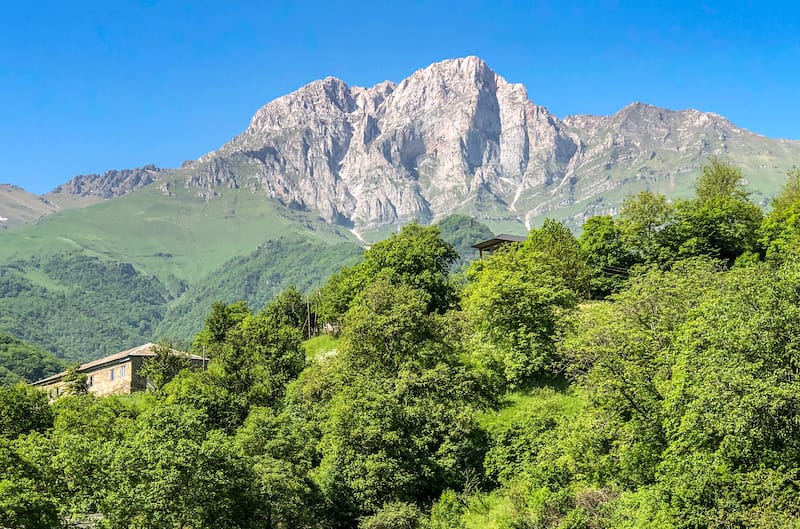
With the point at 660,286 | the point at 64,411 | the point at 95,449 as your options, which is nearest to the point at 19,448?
the point at 95,449

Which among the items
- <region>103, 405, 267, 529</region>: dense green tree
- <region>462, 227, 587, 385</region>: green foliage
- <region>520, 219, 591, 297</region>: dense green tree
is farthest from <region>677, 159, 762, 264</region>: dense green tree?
<region>103, 405, 267, 529</region>: dense green tree

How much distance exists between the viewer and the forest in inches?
1166

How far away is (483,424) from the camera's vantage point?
167 ft

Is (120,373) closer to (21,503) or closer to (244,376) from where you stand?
(244,376)

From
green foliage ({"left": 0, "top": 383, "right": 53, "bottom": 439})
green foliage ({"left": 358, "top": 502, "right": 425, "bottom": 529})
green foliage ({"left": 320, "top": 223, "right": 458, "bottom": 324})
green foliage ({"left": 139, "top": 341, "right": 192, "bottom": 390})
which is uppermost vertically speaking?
green foliage ({"left": 320, "top": 223, "right": 458, "bottom": 324})

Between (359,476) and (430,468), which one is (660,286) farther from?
(359,476)

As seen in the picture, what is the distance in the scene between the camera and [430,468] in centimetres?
4666

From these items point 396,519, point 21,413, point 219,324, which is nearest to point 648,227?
point 396,519

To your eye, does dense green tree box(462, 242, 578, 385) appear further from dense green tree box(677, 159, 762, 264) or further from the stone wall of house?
the stone wall of house

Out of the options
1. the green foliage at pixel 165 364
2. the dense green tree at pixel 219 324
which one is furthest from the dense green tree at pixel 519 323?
the dense green tree at pixel 219 324

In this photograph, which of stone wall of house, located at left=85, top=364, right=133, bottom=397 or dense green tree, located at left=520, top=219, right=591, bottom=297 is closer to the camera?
dense green tree, located at left=520, top=219, right=591, bottom=297

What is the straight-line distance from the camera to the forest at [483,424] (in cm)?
2961

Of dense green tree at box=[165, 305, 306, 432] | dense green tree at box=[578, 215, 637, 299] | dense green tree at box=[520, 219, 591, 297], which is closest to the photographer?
dense green tree at box=[165, 305, 306, 432]

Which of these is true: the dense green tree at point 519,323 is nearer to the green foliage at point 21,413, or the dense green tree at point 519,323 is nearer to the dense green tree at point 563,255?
the dense green tree at point 563,255
